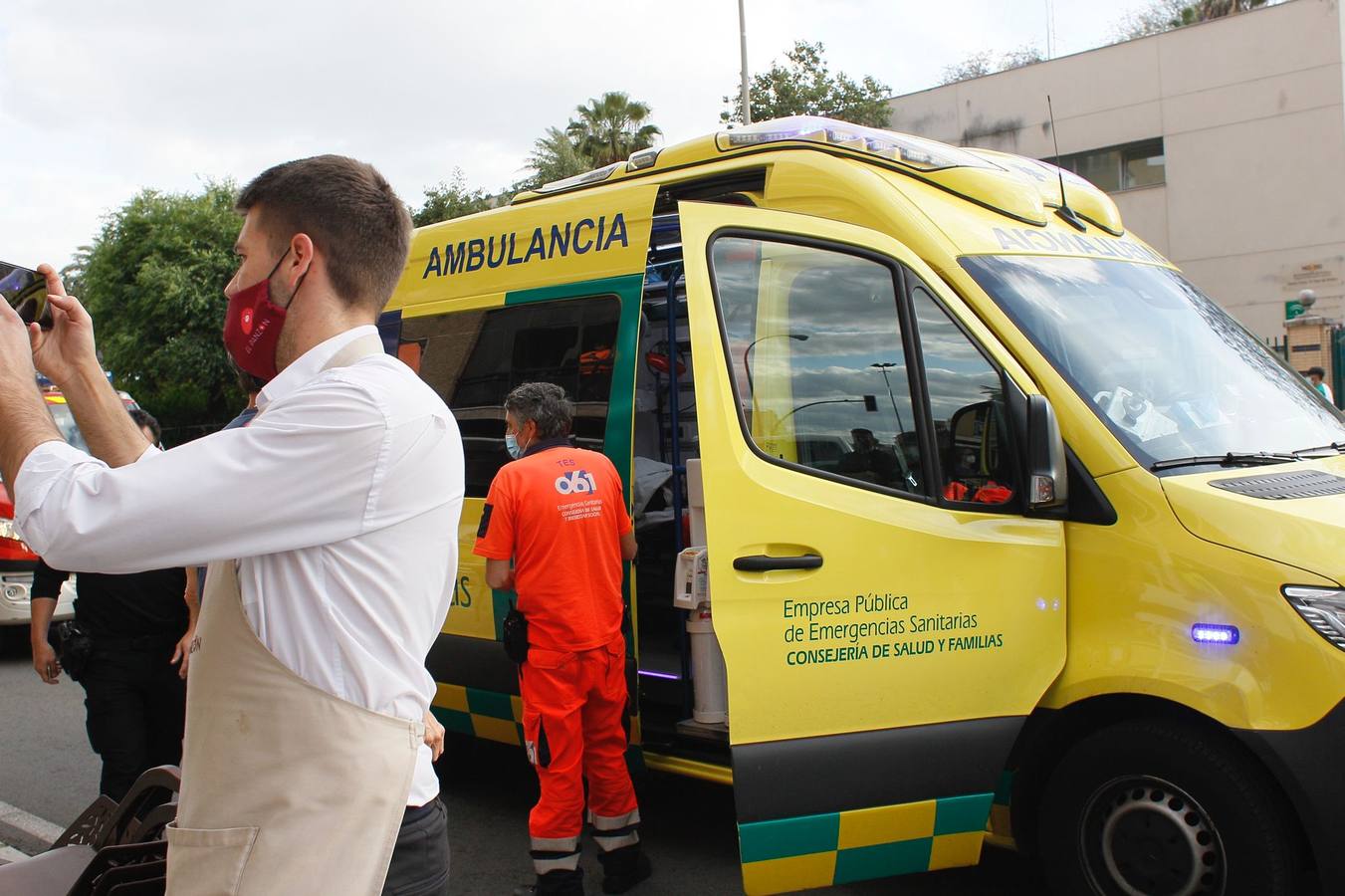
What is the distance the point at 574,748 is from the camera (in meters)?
4.19

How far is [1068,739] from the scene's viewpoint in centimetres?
354

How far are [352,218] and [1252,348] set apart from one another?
345 cm

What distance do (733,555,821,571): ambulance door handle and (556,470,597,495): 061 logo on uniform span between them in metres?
1.04

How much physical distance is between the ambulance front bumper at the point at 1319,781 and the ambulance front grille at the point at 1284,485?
0.61 m

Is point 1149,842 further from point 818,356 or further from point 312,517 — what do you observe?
point 312,517

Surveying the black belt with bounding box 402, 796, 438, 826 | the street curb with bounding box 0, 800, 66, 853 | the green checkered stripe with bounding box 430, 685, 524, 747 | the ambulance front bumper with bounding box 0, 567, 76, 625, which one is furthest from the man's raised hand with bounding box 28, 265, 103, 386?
the ambulance front bumper with bounding box 0, 567, 76, 625

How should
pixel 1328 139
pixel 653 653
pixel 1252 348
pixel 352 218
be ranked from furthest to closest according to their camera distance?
pixel 1328 139 → pixel 653 653 → pixel 1252 348 → pixel 352 218

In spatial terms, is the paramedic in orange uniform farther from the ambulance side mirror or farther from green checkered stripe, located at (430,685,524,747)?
the ambulance side mirror

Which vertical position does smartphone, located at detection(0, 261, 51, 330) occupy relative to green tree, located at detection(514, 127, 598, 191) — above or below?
below

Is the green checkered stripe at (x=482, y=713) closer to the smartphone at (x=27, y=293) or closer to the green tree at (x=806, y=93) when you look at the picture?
the smartphone at (x=27, y=293)

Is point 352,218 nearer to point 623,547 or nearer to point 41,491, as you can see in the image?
point 41,491

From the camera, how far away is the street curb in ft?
16.2

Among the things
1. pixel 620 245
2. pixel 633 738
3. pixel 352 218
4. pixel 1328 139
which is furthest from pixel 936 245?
pixel 1328 139

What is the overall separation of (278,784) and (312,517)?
0.35 metres
